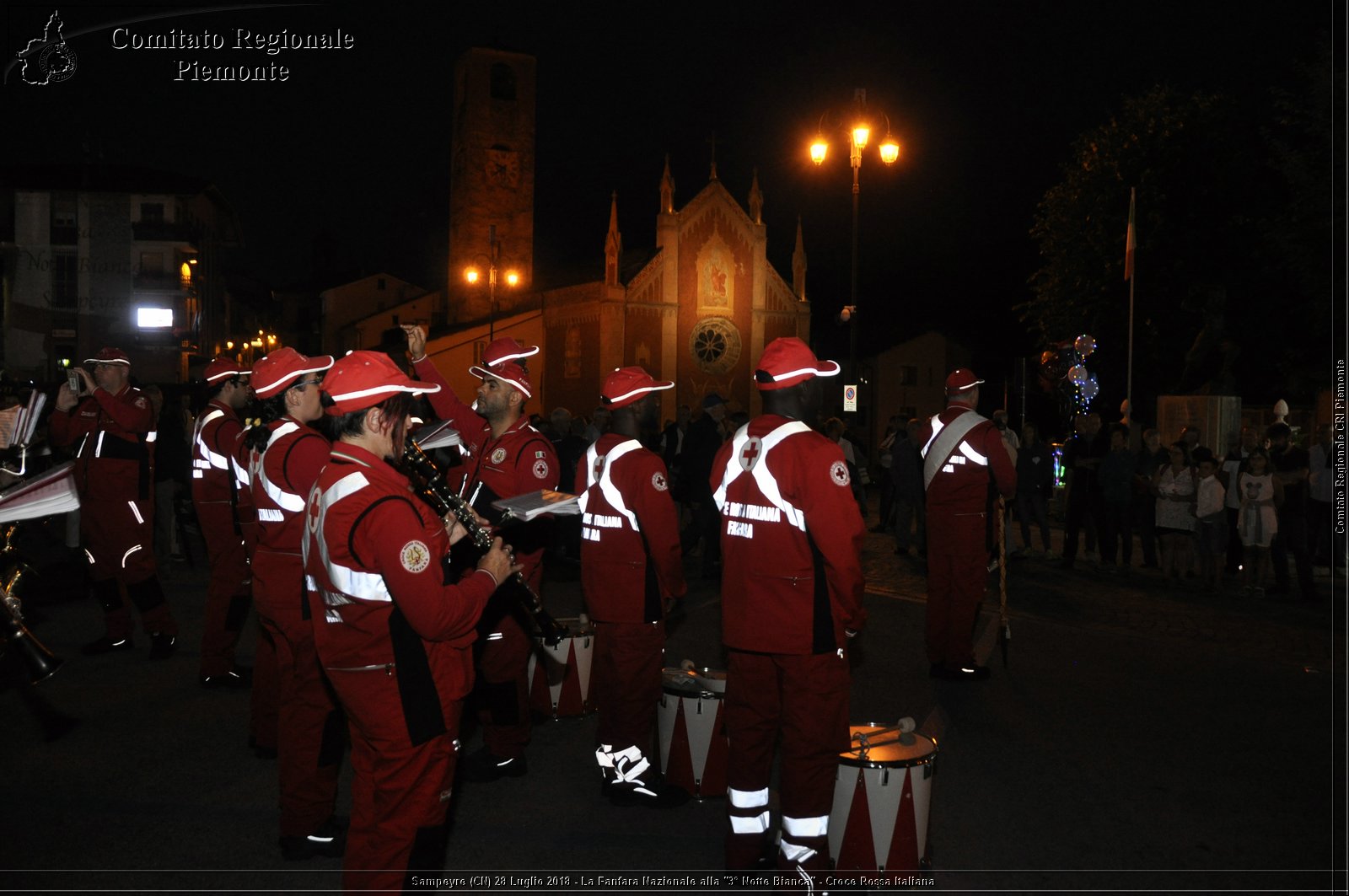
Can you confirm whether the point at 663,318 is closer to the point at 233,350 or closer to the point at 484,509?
the point at 233,350

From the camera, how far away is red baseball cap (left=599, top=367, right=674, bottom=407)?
5539 mm

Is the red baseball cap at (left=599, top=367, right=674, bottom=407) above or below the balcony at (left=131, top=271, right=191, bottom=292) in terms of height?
below

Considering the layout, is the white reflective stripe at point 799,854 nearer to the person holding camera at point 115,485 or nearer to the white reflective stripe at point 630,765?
the white reflective stripe at point 630,765

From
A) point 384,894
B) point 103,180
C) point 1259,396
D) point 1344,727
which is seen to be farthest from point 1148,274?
point 103,180

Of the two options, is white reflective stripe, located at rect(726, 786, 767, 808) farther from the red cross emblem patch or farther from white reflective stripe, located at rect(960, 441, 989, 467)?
white reflective stripe, located at rect(960, 441, 989, 467)

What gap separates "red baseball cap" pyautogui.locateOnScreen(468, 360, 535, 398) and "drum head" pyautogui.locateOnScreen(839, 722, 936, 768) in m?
2.83

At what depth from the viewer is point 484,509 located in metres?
6.04

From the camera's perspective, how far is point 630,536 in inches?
216

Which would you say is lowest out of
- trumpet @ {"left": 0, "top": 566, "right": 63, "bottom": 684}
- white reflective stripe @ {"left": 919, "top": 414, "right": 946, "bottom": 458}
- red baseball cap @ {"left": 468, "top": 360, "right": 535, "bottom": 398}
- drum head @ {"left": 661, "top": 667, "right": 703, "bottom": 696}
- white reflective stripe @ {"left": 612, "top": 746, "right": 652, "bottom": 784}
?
white reflective stripe @ {"left": 612, "top": 746, "right": 652, "bottom": 784}

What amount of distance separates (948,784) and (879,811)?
175 centimetres

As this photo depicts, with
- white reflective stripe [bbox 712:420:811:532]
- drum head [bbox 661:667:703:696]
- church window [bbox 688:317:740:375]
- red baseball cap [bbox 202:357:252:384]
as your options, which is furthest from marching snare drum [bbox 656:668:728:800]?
church window [bbox 688:317:740:375]

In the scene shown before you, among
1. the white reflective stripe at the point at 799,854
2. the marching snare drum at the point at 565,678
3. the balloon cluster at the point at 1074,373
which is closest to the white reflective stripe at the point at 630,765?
the white reflective stripe at the point at 799,854

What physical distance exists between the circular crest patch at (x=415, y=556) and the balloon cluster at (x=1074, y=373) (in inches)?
922

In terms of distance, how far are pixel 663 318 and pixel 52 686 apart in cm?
4432
